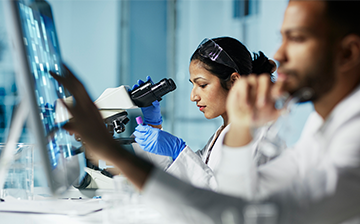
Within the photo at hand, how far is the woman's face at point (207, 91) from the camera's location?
146 centimetres

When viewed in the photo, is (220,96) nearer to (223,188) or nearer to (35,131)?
(223,188)

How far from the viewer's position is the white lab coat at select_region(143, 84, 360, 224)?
483mm

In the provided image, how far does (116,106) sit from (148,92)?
172 mm

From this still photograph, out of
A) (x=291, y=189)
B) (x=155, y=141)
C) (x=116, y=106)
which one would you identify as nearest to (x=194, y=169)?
(x=155, y=141)

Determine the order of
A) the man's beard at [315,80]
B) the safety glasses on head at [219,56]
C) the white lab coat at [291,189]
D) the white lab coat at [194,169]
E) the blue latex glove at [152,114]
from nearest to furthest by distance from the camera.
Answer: the white lab coat at [291,189], the man's beard at [315,80], the white lab coat at [194,169], the safety glasses on head at [219,56], the blue latex glove at [152,114]

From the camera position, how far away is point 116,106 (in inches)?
46.0

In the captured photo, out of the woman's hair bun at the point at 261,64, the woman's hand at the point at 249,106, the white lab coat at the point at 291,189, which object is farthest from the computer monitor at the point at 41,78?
the woman's hair bun at the point at 261,64

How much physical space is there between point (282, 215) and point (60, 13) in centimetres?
487

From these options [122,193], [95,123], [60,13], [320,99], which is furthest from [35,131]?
[60,13]

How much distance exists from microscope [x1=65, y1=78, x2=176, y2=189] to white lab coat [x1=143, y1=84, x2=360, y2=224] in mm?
674

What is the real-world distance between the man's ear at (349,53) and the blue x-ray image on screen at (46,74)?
2.12 feet

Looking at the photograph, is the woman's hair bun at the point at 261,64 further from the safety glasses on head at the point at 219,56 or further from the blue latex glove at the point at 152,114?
the blue latex glove at the point at 152,114

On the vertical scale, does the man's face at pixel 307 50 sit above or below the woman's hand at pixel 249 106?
above

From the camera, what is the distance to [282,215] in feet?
1.60
